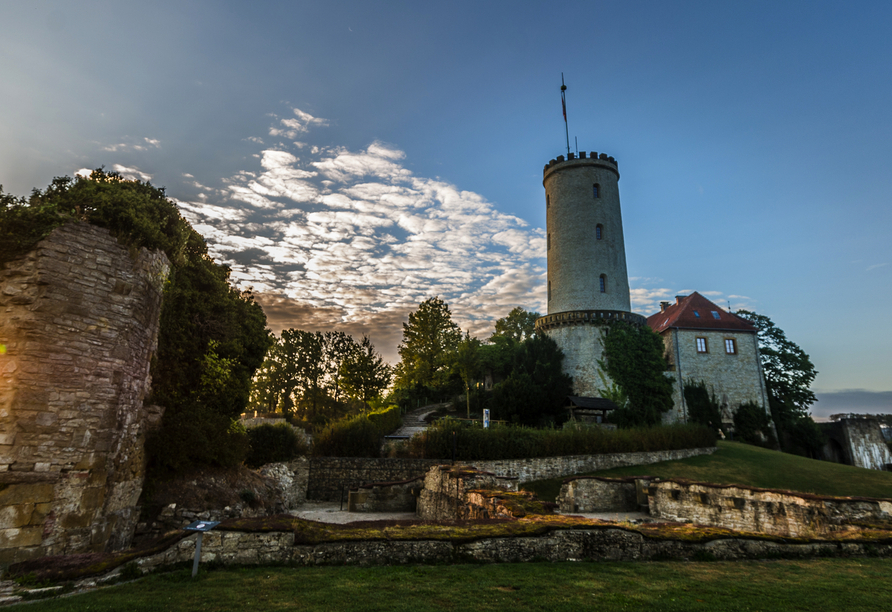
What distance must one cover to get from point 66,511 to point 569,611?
8.37m

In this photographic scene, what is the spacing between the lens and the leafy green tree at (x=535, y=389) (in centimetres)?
2966

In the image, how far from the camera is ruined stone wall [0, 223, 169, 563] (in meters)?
7.21

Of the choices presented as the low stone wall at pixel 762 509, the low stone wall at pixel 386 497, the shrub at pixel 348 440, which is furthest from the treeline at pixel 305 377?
the low stone wall at pixel 762 509

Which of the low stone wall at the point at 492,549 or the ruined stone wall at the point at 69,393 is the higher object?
the ruined stone wall at the point at 69,393

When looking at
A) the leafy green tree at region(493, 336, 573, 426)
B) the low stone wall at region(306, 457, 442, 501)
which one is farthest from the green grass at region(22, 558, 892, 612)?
the leafy green tree at region(493, 336, 573, 426)

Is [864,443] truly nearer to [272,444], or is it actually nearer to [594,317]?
[594,317]

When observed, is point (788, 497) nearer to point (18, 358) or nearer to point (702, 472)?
point (702, 472)

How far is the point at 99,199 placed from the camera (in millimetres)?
8664

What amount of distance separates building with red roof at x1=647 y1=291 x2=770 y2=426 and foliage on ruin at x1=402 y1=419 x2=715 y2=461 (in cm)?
1331

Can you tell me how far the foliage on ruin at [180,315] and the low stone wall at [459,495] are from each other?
5.83m

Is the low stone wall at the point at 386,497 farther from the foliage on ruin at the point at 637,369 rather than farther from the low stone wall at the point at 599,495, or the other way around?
the foliage on ruin at the point at 637,369

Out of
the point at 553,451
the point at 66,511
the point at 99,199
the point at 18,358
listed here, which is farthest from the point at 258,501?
the point at 553,451

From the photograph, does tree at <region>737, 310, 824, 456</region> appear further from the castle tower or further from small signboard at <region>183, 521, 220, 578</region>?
small signboard at <region>183, 521, 220, 578</region>

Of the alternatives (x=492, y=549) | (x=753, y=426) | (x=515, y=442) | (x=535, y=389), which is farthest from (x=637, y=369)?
(x=492, y=549)
